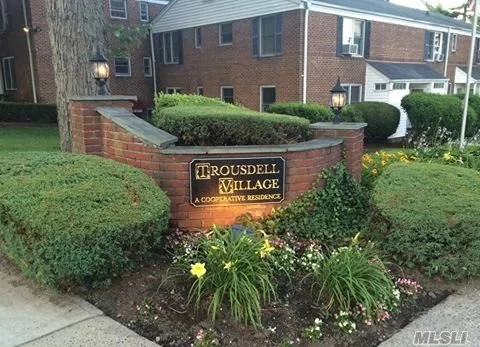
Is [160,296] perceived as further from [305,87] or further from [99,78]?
[305,87]

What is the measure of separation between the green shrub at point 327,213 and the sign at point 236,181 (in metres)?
0.22

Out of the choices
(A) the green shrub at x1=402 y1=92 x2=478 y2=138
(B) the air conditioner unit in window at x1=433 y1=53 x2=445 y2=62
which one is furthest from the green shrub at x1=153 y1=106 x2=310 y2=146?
(B) the air conditioner unit in window at x1=433 y1=53 x2=445 y2=62

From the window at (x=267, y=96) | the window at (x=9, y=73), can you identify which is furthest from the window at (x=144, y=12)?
the window at (x=267, y=96)

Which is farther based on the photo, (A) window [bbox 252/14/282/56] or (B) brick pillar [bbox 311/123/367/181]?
(A) window [bbox 252/14/282/56]

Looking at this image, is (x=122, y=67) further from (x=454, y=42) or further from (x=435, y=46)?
(x=454, y=42)

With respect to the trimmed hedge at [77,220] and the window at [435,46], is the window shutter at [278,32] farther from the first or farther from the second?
the trimmed hedge at [77,220]

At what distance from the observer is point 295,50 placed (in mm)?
16547

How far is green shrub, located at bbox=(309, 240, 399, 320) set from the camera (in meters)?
3.03

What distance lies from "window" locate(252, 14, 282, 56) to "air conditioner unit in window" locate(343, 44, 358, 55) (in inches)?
117

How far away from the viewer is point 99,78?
17.4 feet

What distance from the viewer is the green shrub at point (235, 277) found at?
2.86 m

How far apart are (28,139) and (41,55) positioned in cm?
783

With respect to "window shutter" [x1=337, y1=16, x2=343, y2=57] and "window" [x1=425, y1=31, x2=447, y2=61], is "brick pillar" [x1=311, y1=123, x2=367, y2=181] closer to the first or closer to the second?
"window shutter" [x1=337, y1=16, x2=343, y2=57]

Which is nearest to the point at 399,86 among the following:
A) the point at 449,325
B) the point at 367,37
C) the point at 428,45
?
the point at 367,37
